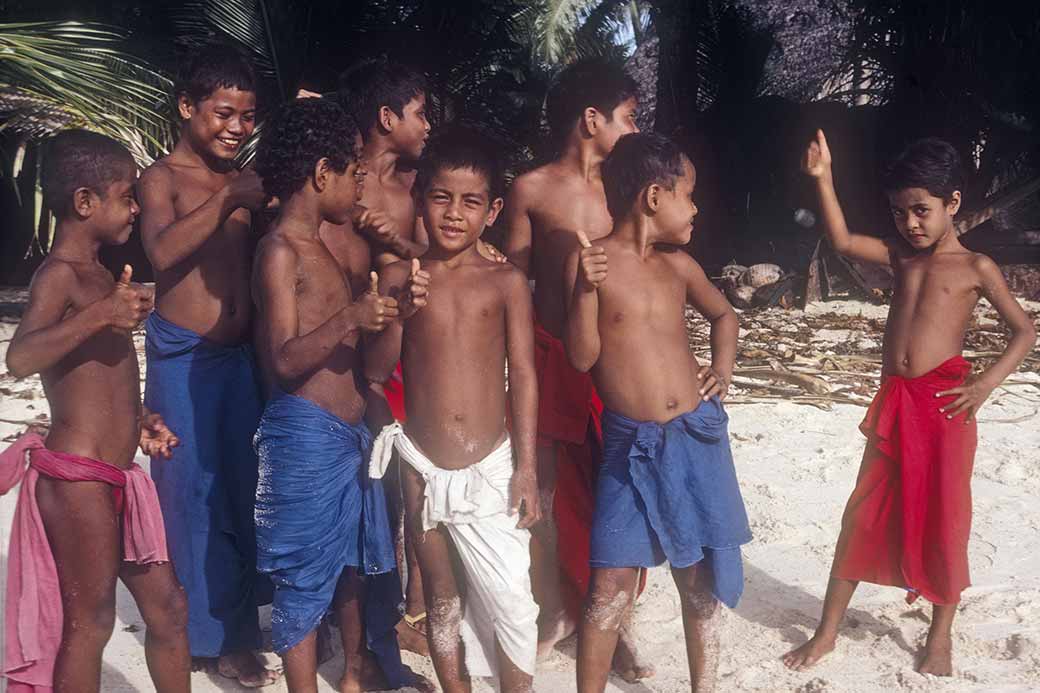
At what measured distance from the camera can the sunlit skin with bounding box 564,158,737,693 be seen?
2.84 meters

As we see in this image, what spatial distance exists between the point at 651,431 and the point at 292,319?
102 centimetres

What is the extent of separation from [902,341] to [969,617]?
3.57 feet

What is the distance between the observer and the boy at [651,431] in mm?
2836

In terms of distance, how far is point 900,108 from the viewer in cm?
1130

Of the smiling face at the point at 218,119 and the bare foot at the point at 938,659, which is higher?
the smiling face at the point at 218,119

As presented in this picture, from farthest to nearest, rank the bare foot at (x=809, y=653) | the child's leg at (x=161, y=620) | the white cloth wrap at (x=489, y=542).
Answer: the bare foot at (x=809, y=653) → the white cloth wrap at (x=489, y=542) → the child's leg at (x=161, y=620)

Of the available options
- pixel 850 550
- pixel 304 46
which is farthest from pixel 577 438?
pixel 304 46

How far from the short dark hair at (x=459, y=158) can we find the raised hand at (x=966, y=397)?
165 cm

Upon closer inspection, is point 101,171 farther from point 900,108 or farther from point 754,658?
point 900,108

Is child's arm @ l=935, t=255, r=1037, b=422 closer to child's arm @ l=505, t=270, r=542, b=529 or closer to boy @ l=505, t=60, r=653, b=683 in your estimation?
boy @ l=505, t=60, r=653, b=683

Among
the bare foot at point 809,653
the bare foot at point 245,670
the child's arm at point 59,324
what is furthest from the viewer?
the bare foot at point 809,653

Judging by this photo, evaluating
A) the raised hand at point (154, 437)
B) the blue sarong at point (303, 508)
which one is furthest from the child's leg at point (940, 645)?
the raised hand at point (154, 437)

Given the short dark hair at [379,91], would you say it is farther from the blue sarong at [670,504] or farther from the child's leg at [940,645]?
the child's leg at [940,645]

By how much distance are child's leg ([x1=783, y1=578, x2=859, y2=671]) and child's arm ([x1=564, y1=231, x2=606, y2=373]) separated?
4.31ft
